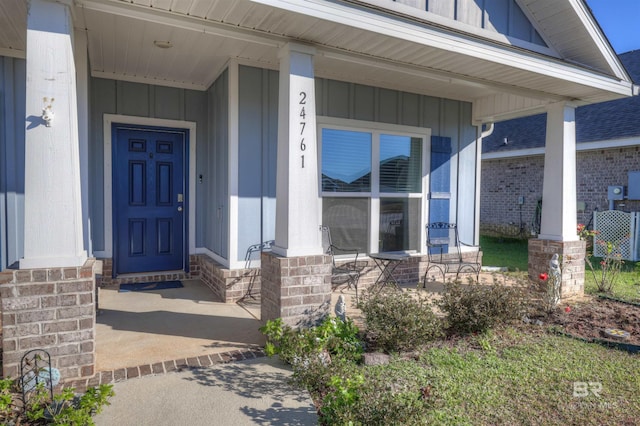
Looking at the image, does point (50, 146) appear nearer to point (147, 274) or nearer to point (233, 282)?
point (233, 282)

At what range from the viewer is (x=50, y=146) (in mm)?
2584

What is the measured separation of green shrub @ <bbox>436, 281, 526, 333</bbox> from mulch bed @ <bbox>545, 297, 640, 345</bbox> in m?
0.71

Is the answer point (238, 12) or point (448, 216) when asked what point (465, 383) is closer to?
point (238, 12)

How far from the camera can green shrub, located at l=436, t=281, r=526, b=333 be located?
3.70 m

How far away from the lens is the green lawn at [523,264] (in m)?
5.62

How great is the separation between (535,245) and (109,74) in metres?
5.91

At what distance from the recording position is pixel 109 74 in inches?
194

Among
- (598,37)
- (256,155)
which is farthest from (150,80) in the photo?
(598,37)

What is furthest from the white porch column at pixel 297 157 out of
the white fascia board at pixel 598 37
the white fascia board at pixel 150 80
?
the white fascia board at pixel 598 37

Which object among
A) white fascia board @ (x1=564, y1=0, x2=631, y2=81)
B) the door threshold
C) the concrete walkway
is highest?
white fascia board @ (x1=564, y1=0, x2=631, y2=81)

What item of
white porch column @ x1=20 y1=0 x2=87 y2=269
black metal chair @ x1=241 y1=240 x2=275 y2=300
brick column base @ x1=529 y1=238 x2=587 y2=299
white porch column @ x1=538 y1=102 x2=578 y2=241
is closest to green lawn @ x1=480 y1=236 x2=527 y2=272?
brick column base @ x1=529 y1=238 x2=587 y2=299

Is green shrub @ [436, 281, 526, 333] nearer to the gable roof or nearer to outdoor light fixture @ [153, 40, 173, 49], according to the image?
outdoor light fixture @ [153, 40, 173, 49]

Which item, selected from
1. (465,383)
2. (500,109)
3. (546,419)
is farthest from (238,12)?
(500,109)

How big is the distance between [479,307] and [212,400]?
2472 millimetres
